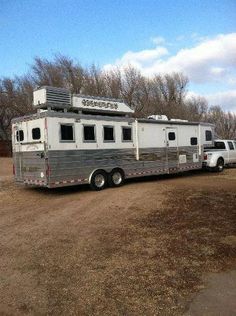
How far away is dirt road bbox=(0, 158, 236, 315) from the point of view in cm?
515

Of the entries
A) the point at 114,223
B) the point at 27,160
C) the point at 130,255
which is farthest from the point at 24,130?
the point at 130,255

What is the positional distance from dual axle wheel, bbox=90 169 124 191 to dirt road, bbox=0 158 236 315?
158 centimetres

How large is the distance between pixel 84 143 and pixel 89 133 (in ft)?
1.34

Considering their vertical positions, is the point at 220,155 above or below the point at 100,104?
below

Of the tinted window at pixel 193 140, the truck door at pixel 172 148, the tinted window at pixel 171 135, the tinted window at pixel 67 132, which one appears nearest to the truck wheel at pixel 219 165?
the tinted window at pixel 193 140

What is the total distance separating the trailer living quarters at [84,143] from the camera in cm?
1291

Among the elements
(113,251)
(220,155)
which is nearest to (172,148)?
(220,155)

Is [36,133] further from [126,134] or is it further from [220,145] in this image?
[220,145]

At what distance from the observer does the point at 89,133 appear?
548 inches

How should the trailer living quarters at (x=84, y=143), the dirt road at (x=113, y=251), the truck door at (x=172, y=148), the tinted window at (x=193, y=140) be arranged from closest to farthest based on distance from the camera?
the dirt road at (x=113, y=251) → the trailer living quarters at (x=84, y=143) → the truck door at (x=172, y=148) → the tinted window at (x=193, y=140)

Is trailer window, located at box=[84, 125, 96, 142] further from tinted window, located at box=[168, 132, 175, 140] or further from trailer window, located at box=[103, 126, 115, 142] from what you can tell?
tinted window, located at box=[168, 132, 175, 140]

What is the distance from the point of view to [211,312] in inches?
187

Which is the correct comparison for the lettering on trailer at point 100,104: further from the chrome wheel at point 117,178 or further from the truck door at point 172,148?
the truck door at point 172,148

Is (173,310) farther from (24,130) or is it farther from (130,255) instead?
(24,130)
